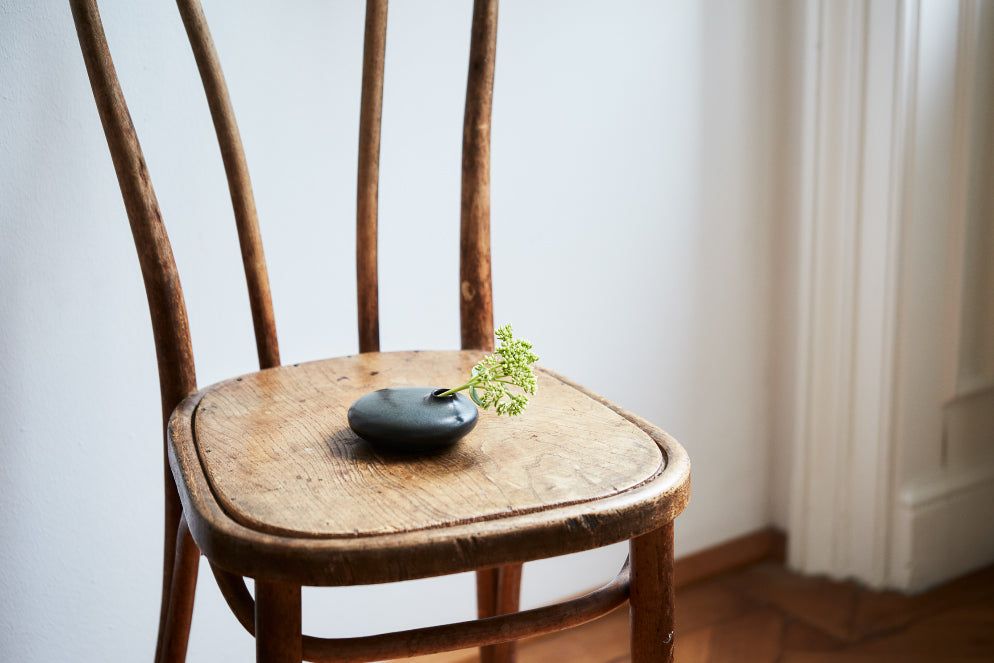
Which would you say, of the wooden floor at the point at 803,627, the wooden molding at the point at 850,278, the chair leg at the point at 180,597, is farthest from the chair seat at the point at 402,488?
the wooden molding at the point at 850,278

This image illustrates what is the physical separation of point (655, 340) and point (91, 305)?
775 millimetres

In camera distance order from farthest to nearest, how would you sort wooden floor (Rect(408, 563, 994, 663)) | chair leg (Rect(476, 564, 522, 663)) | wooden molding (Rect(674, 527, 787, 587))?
wooden molding (Rect(674, 527, 787, 587)), wooden floor (Rect(408, 563, 994, 663)), chair leg (Rect(476, 564, 522, 663))

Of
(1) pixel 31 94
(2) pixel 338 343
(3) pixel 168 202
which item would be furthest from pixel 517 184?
(1) pixel 31 94

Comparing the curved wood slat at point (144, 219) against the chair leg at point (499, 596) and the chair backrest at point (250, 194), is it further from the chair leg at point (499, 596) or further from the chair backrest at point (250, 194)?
the chair leg at point (499, 596)

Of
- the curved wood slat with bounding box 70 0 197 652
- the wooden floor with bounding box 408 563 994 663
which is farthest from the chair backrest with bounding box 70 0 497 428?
the wooden floor with bounding box 408 563 994 663

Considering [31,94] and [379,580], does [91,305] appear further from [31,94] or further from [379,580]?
[379,580]

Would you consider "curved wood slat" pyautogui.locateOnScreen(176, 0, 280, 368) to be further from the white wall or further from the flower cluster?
the flower cluster

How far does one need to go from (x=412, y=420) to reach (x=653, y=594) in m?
0.20

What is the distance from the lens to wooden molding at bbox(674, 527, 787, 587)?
142 cm

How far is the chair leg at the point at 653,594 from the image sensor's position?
58 cm

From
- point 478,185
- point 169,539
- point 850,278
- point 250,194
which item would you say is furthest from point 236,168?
point 850,278

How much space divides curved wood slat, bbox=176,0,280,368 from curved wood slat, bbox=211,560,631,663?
0.27 metres

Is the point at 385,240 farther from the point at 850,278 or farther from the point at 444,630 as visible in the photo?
the point at 850,278

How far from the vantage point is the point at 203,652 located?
1025 millimetres
